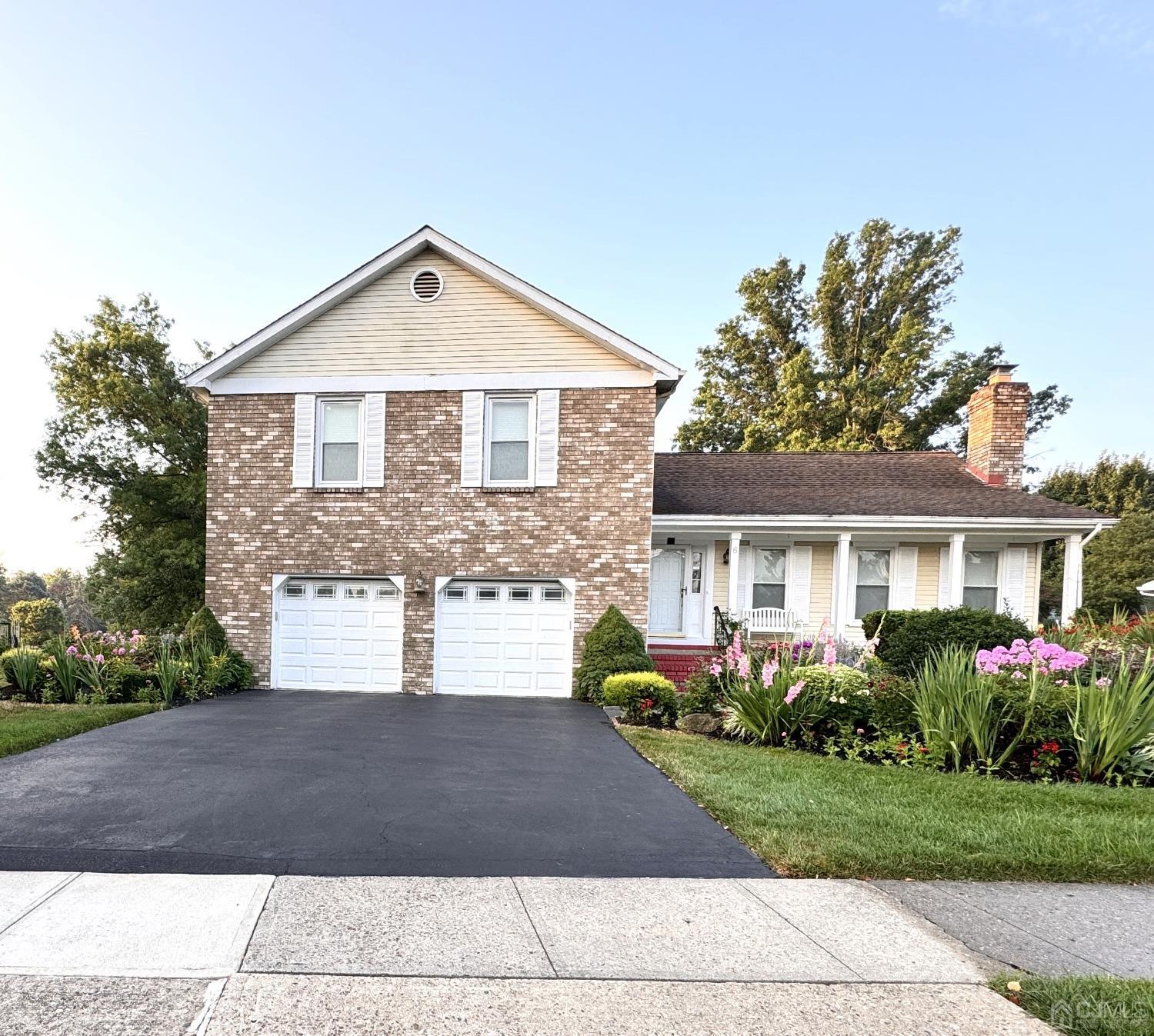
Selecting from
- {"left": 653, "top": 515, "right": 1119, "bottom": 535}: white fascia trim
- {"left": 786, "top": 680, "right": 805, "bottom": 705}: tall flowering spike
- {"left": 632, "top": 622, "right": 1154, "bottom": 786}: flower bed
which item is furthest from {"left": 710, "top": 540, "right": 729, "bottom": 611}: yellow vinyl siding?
{"left": 786, "top": 680, "right": 805, "bottom": 705}: tall flowering spike

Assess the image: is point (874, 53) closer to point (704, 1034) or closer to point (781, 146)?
point (781, 146)

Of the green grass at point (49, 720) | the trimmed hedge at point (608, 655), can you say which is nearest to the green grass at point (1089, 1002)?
the trimmed hedge at point (608, 655)

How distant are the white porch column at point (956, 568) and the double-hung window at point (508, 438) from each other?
9.10 m

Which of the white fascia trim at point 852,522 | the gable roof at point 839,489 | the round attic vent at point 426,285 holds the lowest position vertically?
the white fascia trim at point 852,522

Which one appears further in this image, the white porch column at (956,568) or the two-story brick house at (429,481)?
the white porch column at (956,568)

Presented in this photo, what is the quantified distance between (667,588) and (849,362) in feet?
62.6

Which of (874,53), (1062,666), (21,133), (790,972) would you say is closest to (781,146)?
(874,53)

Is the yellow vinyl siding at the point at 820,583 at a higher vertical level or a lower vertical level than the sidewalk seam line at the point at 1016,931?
higher

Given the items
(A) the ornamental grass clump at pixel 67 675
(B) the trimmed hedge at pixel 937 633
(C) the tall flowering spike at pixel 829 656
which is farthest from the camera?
(B) the trimmed hedge at pixel 937 633

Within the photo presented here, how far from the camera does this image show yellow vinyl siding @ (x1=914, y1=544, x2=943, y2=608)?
13.1m

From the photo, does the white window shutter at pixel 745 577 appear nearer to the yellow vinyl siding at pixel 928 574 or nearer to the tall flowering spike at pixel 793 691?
the yellow vinyl siding at pixel 928 574

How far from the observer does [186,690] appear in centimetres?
953

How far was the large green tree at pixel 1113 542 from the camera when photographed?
21.0 m

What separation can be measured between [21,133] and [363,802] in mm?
14242
